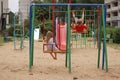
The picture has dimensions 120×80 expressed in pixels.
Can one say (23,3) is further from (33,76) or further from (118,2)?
(33,76)

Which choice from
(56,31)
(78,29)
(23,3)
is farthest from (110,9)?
(56,31)

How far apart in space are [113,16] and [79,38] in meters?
51.6

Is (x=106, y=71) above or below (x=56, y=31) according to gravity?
below

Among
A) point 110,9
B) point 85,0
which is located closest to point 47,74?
point 85,0

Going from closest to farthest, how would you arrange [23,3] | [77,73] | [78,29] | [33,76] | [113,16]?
[33,76] < [77,73] < [78,29] < [113,16] < [23,3]

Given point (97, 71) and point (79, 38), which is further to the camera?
point (79, 38)

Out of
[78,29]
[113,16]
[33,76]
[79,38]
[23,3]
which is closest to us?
[33,76]

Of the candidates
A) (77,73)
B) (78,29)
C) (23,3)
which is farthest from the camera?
(23,3)

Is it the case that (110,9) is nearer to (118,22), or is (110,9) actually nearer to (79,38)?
(118,22)

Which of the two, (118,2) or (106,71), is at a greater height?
(118,2)

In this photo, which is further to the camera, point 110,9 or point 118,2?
point 110,9

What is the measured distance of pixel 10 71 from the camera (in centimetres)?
995

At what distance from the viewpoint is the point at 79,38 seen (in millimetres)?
27859

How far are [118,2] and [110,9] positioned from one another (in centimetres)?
572
